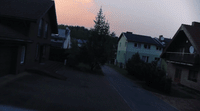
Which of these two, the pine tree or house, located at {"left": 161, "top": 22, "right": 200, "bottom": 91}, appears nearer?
house, located at {"left": 161, "top": 22, "right": 200, "bottom": 91}

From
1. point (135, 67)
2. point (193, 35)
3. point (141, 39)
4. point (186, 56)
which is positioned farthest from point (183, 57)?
point (141, 39)

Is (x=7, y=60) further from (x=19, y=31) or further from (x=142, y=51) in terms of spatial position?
(x=142, y=51)

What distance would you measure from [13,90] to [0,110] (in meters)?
2.58

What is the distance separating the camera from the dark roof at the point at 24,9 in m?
13.1

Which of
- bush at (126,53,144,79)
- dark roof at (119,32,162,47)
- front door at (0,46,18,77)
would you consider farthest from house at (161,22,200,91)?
front door at (0,46,18,77)

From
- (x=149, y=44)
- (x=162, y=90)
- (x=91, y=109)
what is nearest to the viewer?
(x=91, y=109)

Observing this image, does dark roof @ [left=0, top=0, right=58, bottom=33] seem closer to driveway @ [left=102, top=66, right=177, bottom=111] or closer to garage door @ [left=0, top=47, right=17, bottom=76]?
garage door @ [left=0, top=47, right=17, bottom=76]

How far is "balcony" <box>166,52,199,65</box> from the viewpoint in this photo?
18.1 m

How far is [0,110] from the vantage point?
619cm

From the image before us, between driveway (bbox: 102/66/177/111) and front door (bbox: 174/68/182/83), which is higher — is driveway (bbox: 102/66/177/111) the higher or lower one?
the lower one

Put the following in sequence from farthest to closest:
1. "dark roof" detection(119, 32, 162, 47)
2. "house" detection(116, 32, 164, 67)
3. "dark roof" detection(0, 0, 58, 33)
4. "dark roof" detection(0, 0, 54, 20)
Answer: "dark roof" detection(119, 32, 162, 47) → "house" detection(116, 32, 164, 67) → "dark roof" detection(0, 0, 54, 20) → "dark roof" detection(0, 0, 58, 33)

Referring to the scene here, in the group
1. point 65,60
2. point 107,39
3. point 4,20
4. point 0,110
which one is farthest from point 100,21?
point 0,110

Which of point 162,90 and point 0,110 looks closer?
point 0,110

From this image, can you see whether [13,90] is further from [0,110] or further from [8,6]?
[8,6]
